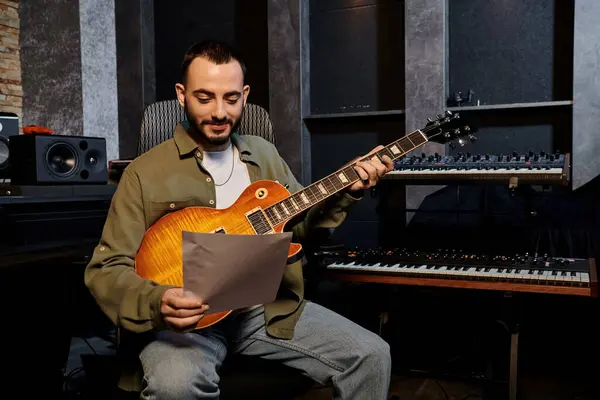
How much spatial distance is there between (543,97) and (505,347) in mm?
1422

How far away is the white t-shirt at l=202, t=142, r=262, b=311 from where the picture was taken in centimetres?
184

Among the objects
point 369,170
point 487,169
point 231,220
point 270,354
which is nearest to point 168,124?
point 231,220

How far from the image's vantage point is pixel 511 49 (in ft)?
10.3

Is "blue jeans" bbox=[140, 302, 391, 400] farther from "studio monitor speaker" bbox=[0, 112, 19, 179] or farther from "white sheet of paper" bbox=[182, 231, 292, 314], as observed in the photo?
"studio monitor speaker" bbox=[0, 112, 19, 179]

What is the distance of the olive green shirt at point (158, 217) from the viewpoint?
1486mm

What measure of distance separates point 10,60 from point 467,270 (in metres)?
4.31

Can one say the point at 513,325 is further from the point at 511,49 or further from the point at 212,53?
the point at 511,49

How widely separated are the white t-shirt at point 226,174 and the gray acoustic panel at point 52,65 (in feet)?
9.67

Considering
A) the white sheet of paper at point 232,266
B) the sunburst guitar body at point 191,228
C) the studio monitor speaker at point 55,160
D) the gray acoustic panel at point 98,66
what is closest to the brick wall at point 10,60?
the gray acoustic panel at point 98,66

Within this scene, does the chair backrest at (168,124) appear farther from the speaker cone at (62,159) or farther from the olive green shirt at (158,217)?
the speaker cone at (62,159)

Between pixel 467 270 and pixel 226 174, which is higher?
pixel 226 174

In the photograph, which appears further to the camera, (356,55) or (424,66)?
(356,55)

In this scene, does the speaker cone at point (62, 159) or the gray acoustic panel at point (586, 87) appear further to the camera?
the speaker cone at point (62, 159)

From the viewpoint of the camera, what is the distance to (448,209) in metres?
3.22
